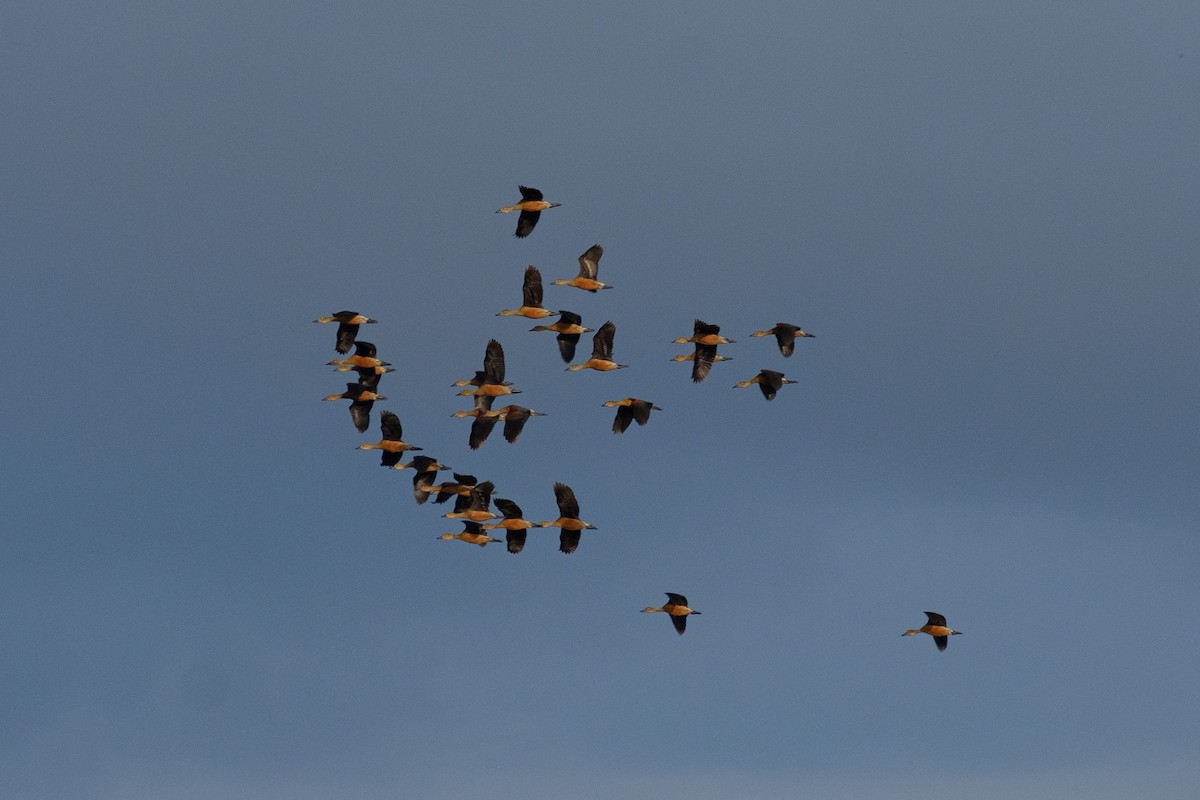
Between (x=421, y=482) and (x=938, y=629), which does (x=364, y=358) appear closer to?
Result: (x=421, y=482)

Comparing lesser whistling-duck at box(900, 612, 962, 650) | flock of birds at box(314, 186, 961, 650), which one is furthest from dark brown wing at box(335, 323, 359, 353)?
lesser whistling-duck at box(900, 612, 962, 650)

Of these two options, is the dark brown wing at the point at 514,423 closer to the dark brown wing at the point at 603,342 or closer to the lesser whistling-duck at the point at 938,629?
the dark brown wing at the point at 603,342

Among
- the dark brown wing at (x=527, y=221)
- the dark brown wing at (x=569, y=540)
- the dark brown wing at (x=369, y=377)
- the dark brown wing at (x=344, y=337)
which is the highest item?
the dark brown wing at (x=527, y=221)

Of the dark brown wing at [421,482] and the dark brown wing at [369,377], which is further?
the dark brown wing at [421,482]

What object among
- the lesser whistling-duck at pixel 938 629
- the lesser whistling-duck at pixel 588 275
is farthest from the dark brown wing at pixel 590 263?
the lesser whistling-duck at pixel 938 629

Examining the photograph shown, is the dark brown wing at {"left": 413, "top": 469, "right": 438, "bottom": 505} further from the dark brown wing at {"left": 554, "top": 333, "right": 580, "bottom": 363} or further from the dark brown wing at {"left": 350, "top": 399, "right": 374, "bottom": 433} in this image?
the dark brown wing at {"left": 554, "top": 333, "right": 580, "bottom": 363}

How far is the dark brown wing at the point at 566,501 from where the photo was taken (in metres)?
90.7

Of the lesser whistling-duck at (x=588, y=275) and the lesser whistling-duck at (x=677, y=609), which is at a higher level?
the lesser whistling-duck at (x=588, y=275)

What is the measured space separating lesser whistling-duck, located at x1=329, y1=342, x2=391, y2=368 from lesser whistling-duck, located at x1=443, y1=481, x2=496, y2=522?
5.79 metres

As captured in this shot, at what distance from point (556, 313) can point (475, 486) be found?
26.3 feet

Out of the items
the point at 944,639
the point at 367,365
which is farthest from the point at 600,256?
the point at 944,639

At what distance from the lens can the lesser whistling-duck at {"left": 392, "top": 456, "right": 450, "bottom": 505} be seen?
325 feet

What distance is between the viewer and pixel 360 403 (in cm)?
9738

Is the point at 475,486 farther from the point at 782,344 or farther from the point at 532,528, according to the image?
the point at 782,344
